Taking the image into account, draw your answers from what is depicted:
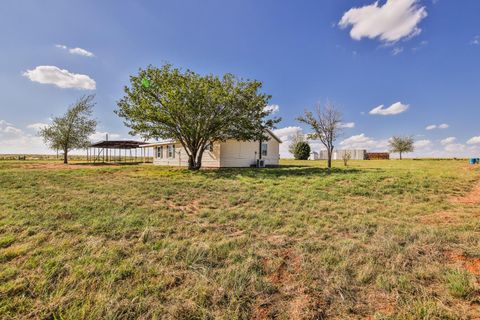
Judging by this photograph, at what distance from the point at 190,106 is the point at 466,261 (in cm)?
1403

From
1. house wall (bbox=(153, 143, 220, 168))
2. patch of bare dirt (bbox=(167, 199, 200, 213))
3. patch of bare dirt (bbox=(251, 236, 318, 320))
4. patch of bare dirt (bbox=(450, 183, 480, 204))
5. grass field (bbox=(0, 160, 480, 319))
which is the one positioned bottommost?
patch of bare dirt (bbox=(251, 236, 318, 320))

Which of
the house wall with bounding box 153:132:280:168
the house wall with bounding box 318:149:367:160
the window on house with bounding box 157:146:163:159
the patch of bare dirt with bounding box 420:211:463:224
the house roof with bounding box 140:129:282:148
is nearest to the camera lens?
the patch of bare dirt with bounding box 420:211:463:224

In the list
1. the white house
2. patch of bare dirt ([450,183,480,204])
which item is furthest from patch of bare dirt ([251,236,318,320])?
the white house

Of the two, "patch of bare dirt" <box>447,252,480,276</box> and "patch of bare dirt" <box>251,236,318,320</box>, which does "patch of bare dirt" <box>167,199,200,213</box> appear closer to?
"patch of bare dirt" <box>251,236,318,320</box>

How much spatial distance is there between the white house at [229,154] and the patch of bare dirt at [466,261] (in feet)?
58.3

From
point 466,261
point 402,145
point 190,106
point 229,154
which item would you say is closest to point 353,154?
point 402,145

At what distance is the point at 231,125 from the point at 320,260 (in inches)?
542

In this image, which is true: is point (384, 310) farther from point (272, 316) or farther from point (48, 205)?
point (48, 205)

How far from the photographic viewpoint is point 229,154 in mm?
21859

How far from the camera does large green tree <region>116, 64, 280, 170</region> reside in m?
15.2

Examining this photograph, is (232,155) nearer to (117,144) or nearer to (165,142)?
(165,142)

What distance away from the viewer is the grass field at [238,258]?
2889 millimetres

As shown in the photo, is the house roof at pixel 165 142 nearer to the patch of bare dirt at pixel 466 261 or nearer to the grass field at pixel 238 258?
the grass field at pixel 238 258

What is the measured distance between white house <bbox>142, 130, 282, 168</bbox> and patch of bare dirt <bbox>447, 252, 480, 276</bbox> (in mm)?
17759
